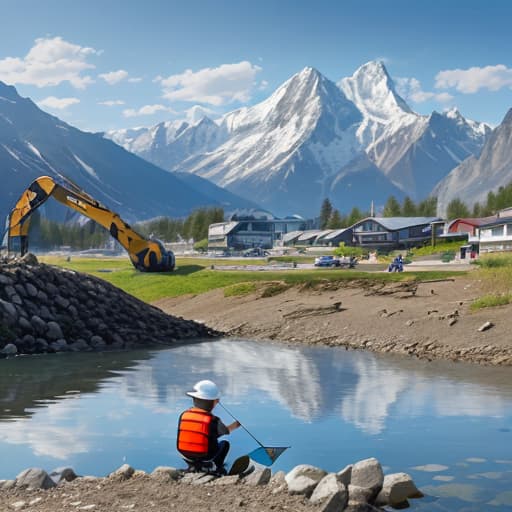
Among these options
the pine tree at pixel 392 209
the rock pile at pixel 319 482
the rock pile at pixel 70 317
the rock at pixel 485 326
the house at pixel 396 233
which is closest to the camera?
the rock pile at pixel 319 482

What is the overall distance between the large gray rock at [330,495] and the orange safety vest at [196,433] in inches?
83.3

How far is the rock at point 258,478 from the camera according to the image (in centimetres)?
1174

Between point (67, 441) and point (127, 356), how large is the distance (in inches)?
621

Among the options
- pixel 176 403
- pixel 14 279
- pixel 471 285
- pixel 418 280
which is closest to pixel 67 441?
pixel 176 403

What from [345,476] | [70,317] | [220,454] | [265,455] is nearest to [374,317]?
[70,317]

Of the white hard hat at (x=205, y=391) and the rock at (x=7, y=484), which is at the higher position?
the white hard hat at (x=205, y=391)

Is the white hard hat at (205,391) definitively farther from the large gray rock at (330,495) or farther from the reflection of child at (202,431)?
the large gray rock at (330,495)

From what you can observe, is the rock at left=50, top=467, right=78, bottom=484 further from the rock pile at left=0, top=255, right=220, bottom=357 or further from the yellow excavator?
the yellow excavator

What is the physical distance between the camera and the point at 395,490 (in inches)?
446

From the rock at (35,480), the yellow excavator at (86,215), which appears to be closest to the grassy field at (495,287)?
the rock at (35,480)

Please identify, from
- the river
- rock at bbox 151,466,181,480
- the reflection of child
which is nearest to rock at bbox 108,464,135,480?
rock at bbox 151,466,181,480

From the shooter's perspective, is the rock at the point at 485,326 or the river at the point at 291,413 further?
the rock at the point at 485,326

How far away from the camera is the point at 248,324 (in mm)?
40406

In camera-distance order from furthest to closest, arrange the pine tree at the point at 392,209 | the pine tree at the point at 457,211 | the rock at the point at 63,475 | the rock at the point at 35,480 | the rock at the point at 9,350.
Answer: the pine tree at the point at 392,209, the pine tree at the point at 457,211, the rock at the point at 9,350, the rock at the point at 63,475, the rock at the point at 35,480
